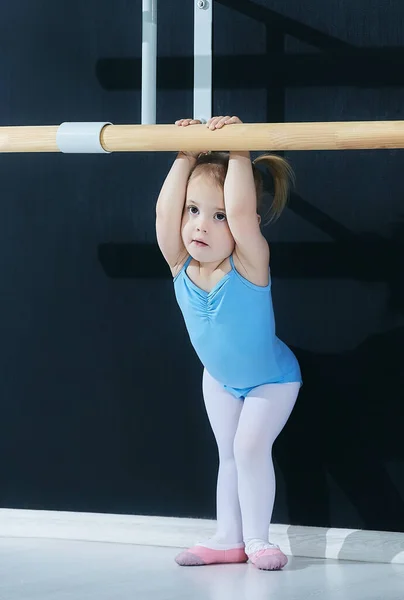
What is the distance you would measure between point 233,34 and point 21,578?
1158mm

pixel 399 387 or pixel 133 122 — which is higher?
pixel 133 122

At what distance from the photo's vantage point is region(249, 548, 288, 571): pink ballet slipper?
1965mm

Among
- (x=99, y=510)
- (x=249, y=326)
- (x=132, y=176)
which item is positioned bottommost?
(x=99, y=510)

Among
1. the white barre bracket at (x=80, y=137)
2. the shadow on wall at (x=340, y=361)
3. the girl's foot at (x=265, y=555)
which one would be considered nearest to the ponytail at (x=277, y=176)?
the shadow on wall at (x=340, y=361)

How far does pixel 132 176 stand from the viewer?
7.48 feet

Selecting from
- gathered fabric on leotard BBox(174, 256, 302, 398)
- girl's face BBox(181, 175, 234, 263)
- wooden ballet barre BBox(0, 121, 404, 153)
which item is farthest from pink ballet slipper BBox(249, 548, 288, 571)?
wooden ballet barre BBox(0, 121, 404, 153)

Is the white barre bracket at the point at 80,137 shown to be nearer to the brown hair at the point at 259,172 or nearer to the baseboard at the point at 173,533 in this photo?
the brown hair at the point at 259,172

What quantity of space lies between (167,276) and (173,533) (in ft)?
1.75

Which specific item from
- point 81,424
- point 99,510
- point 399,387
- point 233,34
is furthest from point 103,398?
point 233,34

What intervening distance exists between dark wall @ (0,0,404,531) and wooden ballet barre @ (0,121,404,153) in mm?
402

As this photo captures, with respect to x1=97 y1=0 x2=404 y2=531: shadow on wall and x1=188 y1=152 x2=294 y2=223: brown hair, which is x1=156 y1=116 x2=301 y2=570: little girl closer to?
x1=188 y1=152 x2=294 y2=223: brown hair

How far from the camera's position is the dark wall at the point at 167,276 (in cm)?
214

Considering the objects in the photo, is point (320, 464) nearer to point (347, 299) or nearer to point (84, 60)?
point (347, 299)

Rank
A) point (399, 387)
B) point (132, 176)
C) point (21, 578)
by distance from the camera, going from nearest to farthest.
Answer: point (21, 578) → point (399, 387) → point (132, 176)
